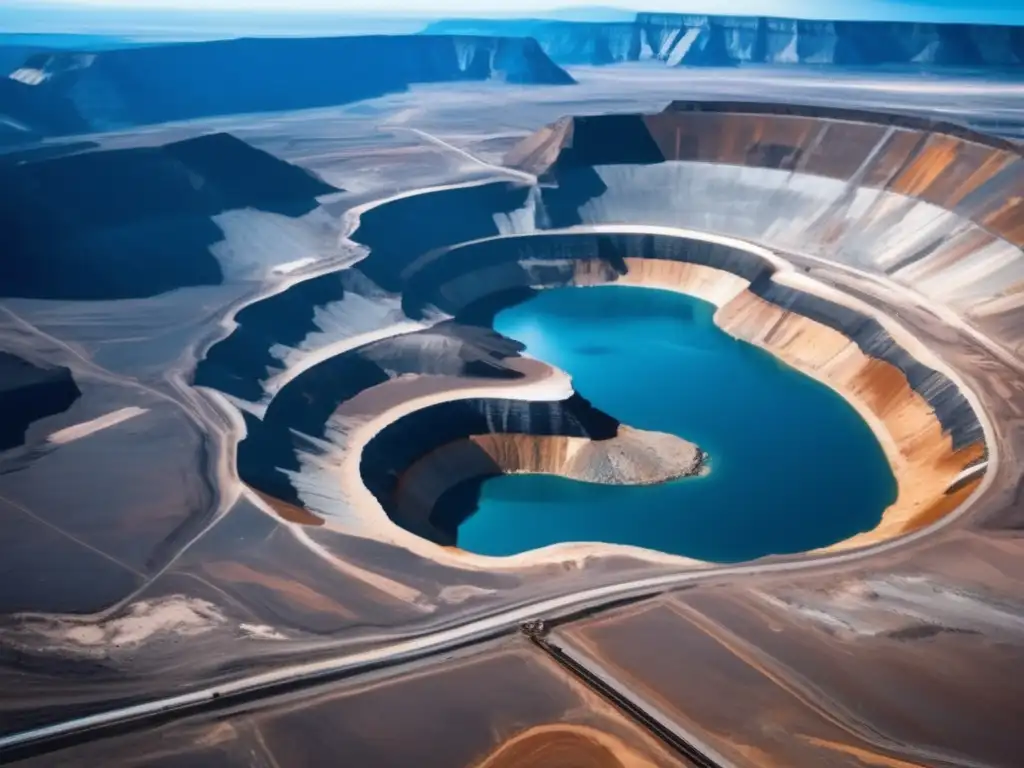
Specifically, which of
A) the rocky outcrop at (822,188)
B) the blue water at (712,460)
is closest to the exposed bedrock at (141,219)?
the blue water at (712,460)

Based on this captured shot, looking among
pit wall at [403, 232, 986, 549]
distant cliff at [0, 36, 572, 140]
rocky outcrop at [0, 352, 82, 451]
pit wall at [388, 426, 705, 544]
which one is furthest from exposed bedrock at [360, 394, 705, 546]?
distant cliff at [0, 36, 572, 140]

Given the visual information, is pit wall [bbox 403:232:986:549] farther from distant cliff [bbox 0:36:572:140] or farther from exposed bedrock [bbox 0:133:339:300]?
distant cliff [bbox 0:36:572:140]

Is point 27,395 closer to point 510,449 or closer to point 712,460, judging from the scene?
point 510,449

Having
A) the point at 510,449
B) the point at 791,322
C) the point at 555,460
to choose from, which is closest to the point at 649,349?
the point at 791,322

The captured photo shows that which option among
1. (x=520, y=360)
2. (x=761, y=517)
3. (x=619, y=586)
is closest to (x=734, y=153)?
(x=520, y=360)

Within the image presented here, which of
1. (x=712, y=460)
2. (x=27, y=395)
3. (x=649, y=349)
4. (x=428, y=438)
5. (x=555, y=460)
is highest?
(x=649, y=349)

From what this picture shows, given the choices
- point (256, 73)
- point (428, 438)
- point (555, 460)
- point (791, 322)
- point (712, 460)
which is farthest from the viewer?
point (256, 73)
